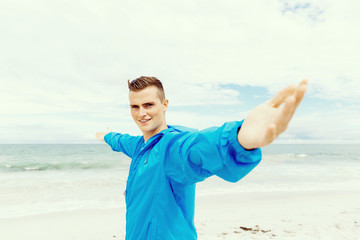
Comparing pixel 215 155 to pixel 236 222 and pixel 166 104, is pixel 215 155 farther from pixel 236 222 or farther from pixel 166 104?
pixel 236 222

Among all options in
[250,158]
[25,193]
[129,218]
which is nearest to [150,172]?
[129,218]

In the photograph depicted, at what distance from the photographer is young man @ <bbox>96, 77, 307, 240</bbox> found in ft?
3.29

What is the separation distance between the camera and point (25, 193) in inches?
397

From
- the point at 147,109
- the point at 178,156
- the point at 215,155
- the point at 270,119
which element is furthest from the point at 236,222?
the point at 270,119

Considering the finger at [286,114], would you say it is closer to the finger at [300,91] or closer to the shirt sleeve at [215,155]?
the finger at [300,91]

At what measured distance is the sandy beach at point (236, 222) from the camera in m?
5.69

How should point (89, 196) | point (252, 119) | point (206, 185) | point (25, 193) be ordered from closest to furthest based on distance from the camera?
point (252, 119), point (89, 196), point (25, 193), point (206, 185)

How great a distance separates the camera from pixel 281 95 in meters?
1.01

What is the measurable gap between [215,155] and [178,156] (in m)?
0.29

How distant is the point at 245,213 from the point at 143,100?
21.0 feet

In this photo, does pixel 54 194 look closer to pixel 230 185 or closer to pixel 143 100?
pixel 230 185

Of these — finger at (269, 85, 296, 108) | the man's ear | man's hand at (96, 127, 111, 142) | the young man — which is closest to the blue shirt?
the young man

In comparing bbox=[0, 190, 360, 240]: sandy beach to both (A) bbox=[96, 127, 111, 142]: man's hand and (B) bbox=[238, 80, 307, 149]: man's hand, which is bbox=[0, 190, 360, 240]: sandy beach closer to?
(A) bbox=[96, 127, 111, 142]: man's hand

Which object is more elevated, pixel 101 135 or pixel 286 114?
pixel 286 114
